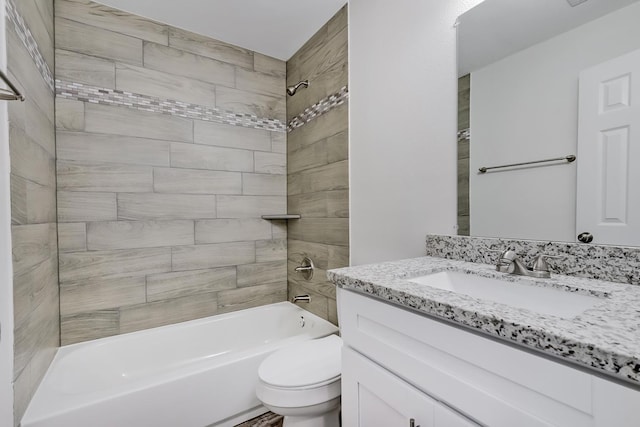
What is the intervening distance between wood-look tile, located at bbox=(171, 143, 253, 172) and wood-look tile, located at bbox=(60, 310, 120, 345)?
3.51 feet

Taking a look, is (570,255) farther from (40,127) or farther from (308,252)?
(40,127)

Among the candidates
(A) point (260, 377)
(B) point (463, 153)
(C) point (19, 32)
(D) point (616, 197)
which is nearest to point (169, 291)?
(A) point (260, 377)

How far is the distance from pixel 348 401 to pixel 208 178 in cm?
177

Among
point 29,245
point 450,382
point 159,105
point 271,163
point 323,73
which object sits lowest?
point 450,382

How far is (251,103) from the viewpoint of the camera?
2375mm

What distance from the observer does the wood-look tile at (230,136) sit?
7.11 feet

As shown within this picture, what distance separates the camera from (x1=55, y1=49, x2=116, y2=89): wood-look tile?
67.8 inches

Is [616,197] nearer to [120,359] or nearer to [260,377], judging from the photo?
[260,377]

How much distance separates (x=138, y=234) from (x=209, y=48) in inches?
57.6

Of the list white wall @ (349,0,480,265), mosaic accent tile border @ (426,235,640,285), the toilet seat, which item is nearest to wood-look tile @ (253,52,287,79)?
white wall @ (349,0,480,265)

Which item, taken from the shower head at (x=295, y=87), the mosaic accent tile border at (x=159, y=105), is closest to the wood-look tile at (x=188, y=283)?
the mosaic accent tile border at (x=159, y=105)

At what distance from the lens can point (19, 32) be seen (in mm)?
1196

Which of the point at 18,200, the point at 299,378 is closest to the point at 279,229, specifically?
the point at 299,378

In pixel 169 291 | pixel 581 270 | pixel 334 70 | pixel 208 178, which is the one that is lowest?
pixel 169 291
